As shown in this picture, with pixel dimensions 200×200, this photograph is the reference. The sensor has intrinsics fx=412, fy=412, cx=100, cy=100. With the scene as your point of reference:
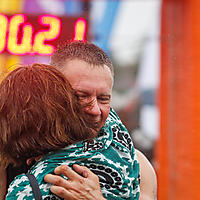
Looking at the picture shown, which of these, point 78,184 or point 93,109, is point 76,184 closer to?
point 78,184

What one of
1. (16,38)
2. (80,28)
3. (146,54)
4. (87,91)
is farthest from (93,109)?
(146,54)

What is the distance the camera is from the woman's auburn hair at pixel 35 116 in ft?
2.69

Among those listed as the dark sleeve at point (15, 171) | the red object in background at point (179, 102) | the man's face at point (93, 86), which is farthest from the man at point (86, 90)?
the red object in background at point (179, 102)

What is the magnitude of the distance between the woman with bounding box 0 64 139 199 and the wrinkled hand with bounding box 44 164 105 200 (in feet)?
0.05

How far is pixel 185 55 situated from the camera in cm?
335

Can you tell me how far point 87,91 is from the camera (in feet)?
3.01

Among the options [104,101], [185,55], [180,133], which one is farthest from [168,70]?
[104,101]

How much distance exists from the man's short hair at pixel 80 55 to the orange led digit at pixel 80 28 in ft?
6.33

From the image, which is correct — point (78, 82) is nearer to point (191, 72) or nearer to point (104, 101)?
point (104, 101)

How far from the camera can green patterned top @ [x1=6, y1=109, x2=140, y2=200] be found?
81 centimetres

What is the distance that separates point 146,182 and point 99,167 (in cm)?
27

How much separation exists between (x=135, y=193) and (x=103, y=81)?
0.26m

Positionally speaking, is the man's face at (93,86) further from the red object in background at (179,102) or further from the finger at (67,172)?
the red object in background at (179,102)

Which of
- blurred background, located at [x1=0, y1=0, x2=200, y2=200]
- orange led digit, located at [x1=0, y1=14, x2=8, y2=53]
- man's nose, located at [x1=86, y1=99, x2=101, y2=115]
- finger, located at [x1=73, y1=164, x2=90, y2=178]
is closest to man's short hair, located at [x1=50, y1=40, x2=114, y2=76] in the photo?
man's nose, located at [x1=86, y1=99, x2=101, y2=115]
